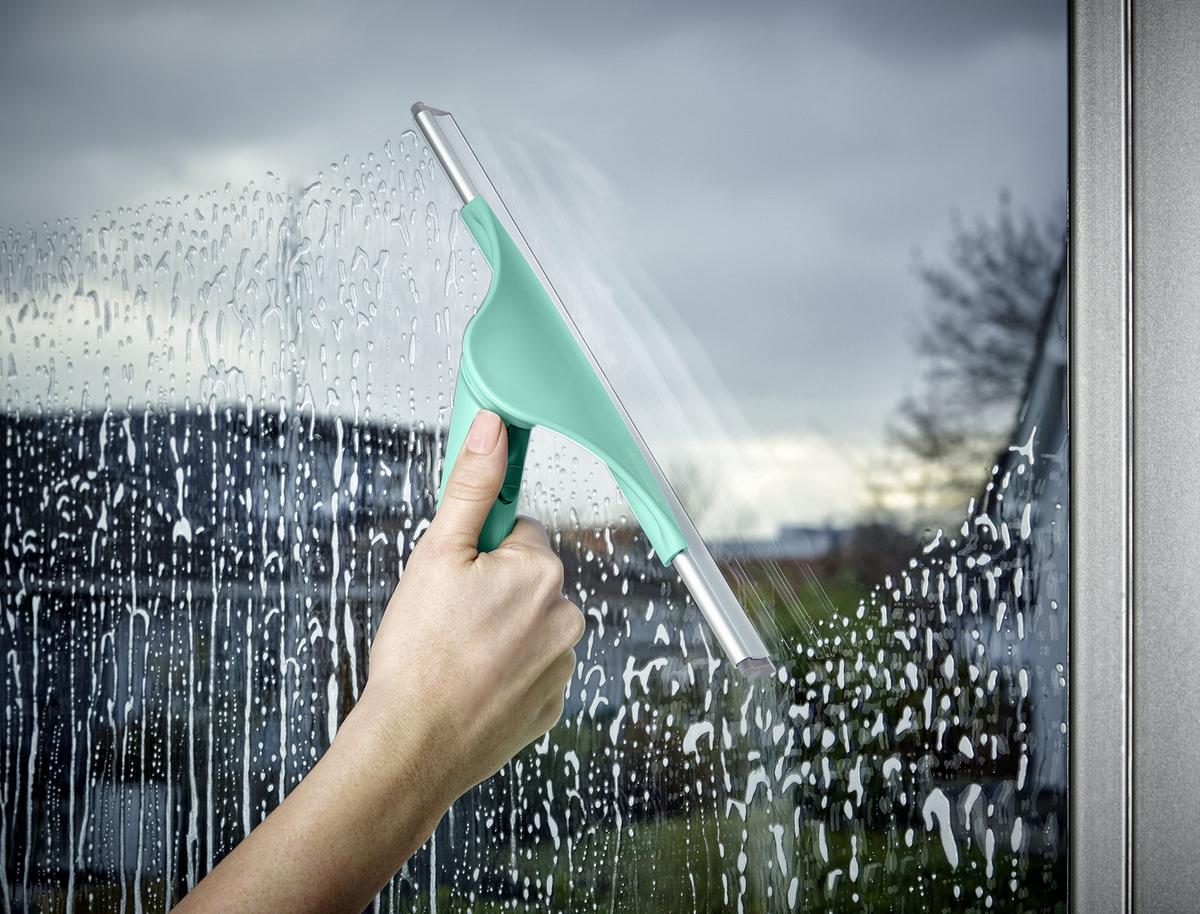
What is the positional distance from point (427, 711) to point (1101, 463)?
0.38 metres

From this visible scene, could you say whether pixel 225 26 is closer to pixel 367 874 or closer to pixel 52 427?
pixel 52 427

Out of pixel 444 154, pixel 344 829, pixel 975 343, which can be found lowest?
pixel 344 829

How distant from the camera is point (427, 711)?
430mm

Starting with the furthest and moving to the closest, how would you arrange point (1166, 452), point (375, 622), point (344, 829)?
point (375, 622)
point (1166, 452)
point (344, 829)

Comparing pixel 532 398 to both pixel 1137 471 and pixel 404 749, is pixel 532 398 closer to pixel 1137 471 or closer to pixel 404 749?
pixel 404 749

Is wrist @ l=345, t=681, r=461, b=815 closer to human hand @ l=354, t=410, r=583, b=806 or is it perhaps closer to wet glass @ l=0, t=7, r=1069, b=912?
human hand @ l=354, t=410, r=583, b=806

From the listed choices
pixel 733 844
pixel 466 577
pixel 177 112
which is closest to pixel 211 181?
pixel 177 112

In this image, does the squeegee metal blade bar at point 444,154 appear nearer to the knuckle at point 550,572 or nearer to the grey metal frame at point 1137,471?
the knuckle at point 550,572

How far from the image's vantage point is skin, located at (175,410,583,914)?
383 millimetres

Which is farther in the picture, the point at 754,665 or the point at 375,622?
the point at 375,622

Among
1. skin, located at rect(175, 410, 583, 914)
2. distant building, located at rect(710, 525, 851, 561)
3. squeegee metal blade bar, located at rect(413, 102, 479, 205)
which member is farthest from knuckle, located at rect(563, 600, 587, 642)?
squeegee metal blade bar, located at rect(413, 102, 479, 205)

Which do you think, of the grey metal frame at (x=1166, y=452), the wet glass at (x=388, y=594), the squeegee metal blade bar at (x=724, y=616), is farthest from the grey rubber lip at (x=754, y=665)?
the grey metal frame at (x=1166, y=452)

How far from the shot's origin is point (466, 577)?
45cm

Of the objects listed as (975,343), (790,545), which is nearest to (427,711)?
(790,545)
